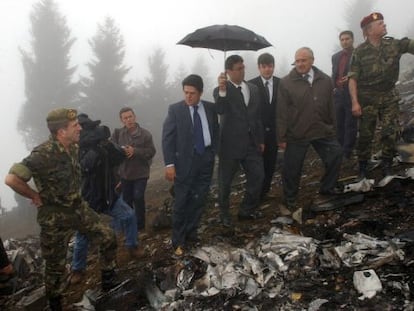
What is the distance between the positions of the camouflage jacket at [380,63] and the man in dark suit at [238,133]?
78.6 inches

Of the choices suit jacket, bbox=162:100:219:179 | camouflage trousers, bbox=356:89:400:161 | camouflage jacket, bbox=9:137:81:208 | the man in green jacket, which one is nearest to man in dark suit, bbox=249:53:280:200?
the man in green jacket

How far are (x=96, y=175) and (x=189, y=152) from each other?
144 centimetres

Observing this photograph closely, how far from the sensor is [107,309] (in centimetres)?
472

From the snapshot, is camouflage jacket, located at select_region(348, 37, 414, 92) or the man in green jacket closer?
the man in green jacket

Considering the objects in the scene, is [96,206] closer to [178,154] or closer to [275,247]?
[178,154]

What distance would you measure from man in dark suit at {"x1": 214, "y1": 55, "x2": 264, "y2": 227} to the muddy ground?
2.51ft

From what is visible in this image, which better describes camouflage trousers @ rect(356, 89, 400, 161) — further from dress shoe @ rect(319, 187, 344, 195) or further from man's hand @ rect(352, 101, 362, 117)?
dress shoe @ rect(319, 187, 344, 195)

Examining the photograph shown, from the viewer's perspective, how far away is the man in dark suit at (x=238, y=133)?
607 cm

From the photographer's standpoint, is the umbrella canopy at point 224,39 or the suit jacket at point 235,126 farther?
the suit jacket at point 235,126

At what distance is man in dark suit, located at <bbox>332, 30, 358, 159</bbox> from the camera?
26.8 ft

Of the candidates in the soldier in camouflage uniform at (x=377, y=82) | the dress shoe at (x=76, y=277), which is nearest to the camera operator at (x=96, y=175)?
the dress shoe at (x=76, y=277)

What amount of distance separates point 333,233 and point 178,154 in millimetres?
2561

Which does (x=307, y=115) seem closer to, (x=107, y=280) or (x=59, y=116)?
(x=59, y=116)

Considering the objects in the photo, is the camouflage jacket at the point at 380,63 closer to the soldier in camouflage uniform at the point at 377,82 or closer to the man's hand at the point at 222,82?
the soldier in camouflage uniform at the point at 377,82
